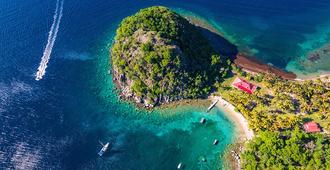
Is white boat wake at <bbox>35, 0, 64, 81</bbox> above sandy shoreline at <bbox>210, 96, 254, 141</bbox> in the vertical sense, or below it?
above

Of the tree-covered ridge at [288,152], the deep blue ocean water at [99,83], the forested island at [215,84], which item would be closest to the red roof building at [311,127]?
the forested island at [215,84]

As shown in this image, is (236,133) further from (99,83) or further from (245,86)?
(99,83)

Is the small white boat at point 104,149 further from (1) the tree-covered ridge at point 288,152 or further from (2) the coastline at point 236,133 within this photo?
(1) the tree-covered ridge at point 288,152

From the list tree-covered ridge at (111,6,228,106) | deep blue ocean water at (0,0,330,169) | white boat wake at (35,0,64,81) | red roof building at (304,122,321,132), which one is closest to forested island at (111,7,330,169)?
tree-covered ridge at (111,6,228,106)

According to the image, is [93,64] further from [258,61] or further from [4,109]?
[258,61]

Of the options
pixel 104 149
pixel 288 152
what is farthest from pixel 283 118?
pixel 104 149

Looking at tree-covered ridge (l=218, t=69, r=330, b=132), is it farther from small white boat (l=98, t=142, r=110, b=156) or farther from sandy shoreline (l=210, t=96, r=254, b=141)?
small white boat (l=98, t=142, r=110, b=156)
